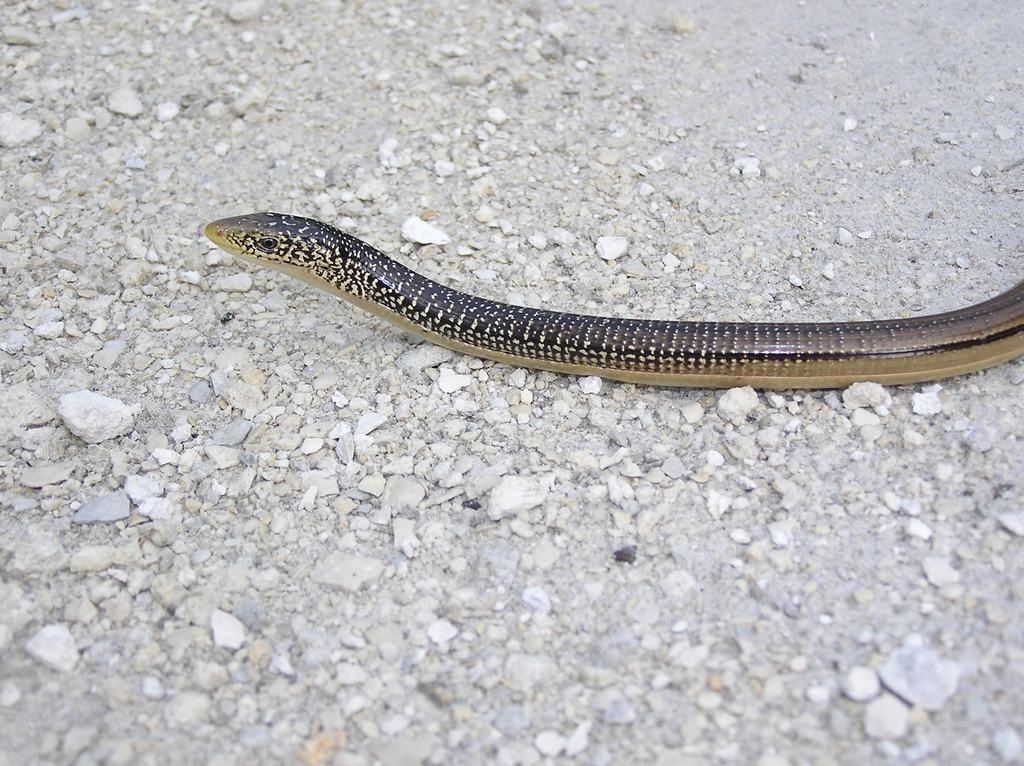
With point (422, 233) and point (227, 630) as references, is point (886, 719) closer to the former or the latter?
point (227, 630)

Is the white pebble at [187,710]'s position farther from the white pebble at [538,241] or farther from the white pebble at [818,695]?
the white pebble at [538,241]

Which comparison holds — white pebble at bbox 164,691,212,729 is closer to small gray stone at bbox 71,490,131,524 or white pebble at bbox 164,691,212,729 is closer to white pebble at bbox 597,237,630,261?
small gray stone at bbox 71,490,131,524

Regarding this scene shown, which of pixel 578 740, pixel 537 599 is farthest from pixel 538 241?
pixel 578 740

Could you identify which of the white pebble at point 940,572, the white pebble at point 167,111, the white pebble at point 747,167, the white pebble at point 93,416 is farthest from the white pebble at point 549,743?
the white pebble at point 167,111

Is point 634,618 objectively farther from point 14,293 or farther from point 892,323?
point 14,293

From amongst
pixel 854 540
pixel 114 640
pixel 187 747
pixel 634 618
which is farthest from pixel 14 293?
pixel 854 540

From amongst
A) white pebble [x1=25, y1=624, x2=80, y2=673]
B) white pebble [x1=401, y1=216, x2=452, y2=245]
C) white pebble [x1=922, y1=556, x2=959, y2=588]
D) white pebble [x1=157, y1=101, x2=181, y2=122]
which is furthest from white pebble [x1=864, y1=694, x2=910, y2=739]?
white pebble [x1=157, y1=101, x2=181, y2=122]
